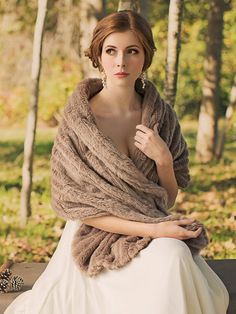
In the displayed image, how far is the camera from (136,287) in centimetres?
238

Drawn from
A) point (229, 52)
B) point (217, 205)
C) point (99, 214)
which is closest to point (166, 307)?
point (99, 214)

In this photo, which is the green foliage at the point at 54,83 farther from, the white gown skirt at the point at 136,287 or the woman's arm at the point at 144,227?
the woman's arm at the point at 144,227

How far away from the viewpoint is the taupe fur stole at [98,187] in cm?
250

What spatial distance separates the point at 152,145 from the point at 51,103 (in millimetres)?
2259

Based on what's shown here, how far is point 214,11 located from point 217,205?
1.25 metres

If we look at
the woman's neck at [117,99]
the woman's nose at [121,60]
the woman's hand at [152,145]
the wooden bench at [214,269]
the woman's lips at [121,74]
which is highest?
the woman's nose at [121,60]

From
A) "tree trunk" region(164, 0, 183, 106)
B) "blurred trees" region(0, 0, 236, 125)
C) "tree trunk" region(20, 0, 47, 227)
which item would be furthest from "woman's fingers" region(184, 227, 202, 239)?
"blurred trees" region(0, 0, 236, 125)

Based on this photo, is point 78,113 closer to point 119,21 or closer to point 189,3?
point 119,21

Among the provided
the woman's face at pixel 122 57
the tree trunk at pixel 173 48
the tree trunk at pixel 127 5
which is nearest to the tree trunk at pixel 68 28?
the tree trunk at pixel 127 5

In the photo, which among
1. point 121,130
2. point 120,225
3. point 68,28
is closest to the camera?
point 120,225

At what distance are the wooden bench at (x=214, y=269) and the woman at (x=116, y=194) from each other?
0.28 meters

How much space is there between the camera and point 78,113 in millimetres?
2588

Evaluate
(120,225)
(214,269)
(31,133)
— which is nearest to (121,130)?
(120,225)

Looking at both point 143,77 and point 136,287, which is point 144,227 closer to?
point 136,287
